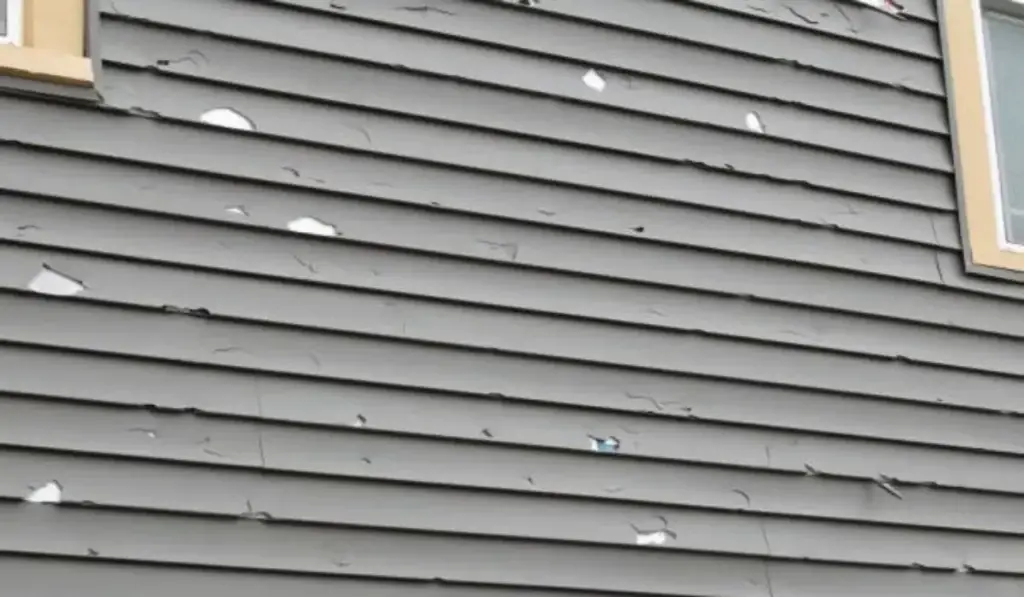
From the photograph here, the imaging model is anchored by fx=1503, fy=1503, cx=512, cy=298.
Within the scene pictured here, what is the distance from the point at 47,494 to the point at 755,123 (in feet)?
6.66

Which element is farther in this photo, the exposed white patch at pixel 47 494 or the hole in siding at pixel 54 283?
the hole in siding at pixel 54 283

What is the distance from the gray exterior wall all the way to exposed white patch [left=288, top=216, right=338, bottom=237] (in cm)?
2

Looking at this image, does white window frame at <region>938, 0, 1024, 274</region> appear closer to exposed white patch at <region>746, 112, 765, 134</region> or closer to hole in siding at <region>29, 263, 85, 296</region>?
exposed white patch at <region>746, 112, 765, 134</region>

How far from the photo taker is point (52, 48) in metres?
3.16

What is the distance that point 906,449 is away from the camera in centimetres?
393

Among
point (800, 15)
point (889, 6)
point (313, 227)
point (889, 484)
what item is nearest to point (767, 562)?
point (889, 484)

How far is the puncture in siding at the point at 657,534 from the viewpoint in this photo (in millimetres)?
3514

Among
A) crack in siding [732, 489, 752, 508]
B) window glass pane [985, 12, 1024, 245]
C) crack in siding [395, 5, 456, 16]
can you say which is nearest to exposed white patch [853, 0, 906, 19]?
window glass pane [985, 12, 1024, 245]

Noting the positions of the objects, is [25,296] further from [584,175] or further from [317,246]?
[584,175]

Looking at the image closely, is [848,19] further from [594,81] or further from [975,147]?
[594,81]

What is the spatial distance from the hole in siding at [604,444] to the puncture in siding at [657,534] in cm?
18

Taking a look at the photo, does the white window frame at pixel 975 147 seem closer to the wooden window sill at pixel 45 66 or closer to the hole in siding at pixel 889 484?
the hole in siding at pixel 889 484

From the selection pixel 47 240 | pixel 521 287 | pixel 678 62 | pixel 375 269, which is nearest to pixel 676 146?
pixel 678 62

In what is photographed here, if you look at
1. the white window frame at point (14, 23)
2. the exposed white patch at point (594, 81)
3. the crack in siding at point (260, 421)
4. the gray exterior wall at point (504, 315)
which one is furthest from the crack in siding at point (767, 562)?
the white window frame at point (14, 23)
